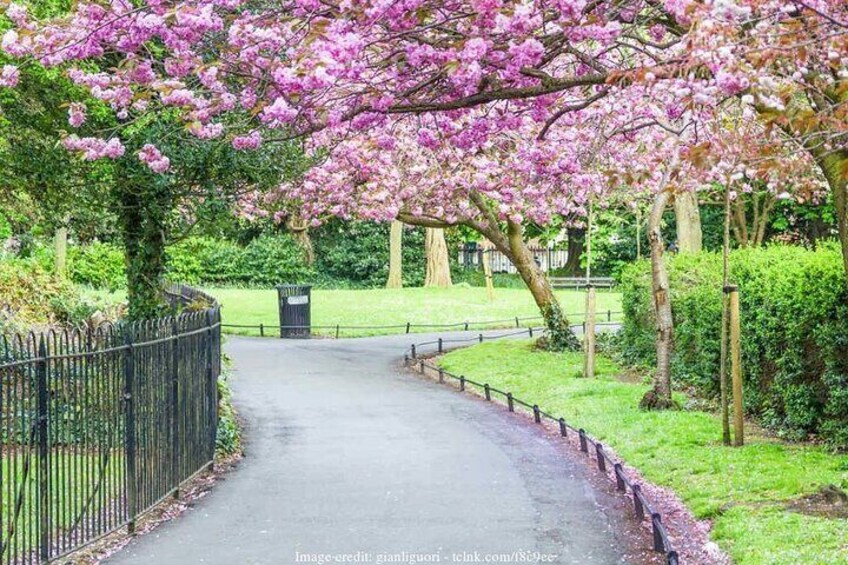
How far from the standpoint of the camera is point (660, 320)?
52.2ft

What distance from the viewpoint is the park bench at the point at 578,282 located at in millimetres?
49938

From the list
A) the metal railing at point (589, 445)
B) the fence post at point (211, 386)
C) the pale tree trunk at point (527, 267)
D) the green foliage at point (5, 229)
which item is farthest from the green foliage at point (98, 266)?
the fence post at point (211, 386)

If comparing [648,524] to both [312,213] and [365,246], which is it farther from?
[365,246]

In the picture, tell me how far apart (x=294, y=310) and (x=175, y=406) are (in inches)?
809

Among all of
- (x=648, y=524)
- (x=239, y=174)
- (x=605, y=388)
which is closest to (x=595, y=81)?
(x=648, y=524)

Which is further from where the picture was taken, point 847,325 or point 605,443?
point 605,443

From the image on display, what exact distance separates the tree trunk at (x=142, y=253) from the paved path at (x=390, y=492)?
2.33 meters

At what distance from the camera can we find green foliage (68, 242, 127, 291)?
4103cm

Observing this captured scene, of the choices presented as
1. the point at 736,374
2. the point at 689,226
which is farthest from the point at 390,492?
the point at 689,226

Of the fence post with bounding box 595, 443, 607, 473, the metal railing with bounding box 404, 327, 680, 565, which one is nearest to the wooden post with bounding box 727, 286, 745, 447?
the metal railing with bounding box 404, 327, 680, 565

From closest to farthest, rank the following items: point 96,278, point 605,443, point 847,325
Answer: point 847,325 < point 605,443 < point 96,278

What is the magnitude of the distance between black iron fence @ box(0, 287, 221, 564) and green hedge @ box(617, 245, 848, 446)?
6898 millimetres

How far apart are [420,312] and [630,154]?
60.5 ft

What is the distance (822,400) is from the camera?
12.0m
